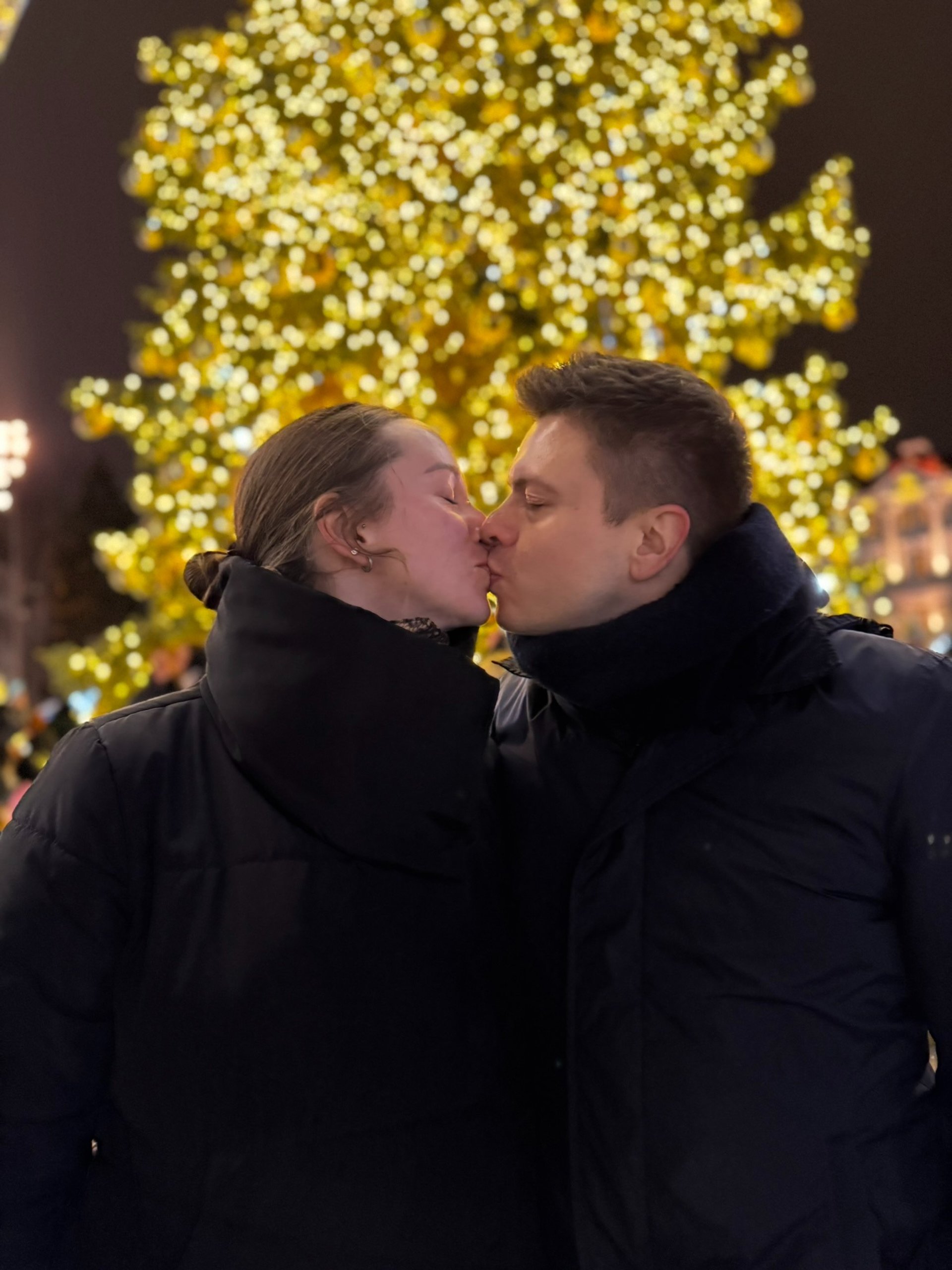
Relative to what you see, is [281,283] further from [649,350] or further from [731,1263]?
[731,1263]

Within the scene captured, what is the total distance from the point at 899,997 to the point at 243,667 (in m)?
1.02

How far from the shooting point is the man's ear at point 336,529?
1727 millimetres

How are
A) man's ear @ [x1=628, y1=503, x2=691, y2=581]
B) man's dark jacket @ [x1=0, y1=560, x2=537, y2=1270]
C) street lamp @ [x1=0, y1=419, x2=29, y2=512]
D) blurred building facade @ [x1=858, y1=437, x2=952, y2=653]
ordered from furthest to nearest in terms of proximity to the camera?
1. blurred building facade @ [x1=858, y1=437, x2=952, y2=653]
2. street lamp @ [x1=0, y1=419, x2=29, y2=512]
3. man's ear @ [x1=628, y1=503, x2=691, y2=581]
4. man's dark jacket @ [x1=0, y1=560, x2=537, y2=1270]

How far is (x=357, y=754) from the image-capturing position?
1533mm

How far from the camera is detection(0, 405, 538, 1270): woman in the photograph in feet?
5.04

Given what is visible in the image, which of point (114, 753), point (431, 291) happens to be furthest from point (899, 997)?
point (431, 291)

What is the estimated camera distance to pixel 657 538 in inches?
71.9

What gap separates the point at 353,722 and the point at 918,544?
56.2 m

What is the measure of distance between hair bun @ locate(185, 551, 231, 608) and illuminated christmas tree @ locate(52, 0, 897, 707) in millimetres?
5060

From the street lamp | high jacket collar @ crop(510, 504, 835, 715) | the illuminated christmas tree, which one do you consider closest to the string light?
the illuminated christmas tree

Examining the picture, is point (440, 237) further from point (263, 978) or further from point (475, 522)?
point (263, 978)

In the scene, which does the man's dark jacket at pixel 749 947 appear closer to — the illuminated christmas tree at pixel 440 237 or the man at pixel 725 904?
the man at pixel 725 904

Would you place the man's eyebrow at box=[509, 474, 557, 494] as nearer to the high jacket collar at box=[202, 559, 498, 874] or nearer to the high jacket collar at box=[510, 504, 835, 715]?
the high jacket collar at box=[510, 504, 835, 715]

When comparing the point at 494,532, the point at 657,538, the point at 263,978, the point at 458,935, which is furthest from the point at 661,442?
the point at 263,978
